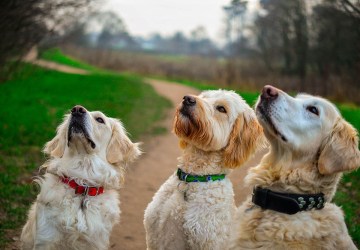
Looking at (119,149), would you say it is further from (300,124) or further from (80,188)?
(300,124)

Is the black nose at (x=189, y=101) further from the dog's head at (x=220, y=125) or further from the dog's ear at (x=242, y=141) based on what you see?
the dog's ear at (x=242, y=141)

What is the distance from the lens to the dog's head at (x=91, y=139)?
430 centimetres

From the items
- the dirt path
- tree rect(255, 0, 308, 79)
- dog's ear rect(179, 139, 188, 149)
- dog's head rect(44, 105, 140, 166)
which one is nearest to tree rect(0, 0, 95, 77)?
the dirt path

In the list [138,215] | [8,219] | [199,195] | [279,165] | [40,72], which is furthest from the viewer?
[40,72]

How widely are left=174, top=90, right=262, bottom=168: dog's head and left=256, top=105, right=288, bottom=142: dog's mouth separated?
72cm

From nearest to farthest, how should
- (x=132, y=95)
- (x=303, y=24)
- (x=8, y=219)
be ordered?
1. (x=8, y=219)
2. (x=132, y=95)
3. (x=303, y=24)

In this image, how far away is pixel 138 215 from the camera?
6.46 metres

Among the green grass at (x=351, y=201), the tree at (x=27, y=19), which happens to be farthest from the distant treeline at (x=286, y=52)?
the green grass at (x=351, y=201)

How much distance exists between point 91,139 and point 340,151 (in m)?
2.41

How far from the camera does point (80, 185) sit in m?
4.22

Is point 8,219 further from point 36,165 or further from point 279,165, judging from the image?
point 279,165

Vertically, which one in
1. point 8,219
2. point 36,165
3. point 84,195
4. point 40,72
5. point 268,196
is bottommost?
point 40,72

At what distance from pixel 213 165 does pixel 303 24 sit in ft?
92.0

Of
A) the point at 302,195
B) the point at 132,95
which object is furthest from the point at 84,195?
the point at 132,95
